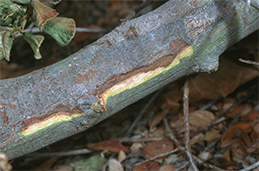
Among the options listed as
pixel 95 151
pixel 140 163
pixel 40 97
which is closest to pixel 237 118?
pixel 140 163

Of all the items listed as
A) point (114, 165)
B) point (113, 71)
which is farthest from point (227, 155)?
point (113, 71)

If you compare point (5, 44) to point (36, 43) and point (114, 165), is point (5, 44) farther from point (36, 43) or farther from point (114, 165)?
point (114, 165)

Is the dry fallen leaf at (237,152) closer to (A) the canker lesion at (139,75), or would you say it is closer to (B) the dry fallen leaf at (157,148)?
(B) the dry fallen leaf at (157,148)

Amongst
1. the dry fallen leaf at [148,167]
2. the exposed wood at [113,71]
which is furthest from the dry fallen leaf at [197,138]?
the exposed wood at [113,71]

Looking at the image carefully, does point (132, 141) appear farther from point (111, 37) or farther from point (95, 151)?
point (111, 37)

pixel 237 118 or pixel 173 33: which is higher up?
pixel 173 33

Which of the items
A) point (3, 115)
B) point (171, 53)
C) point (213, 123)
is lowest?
point (213, 123)
